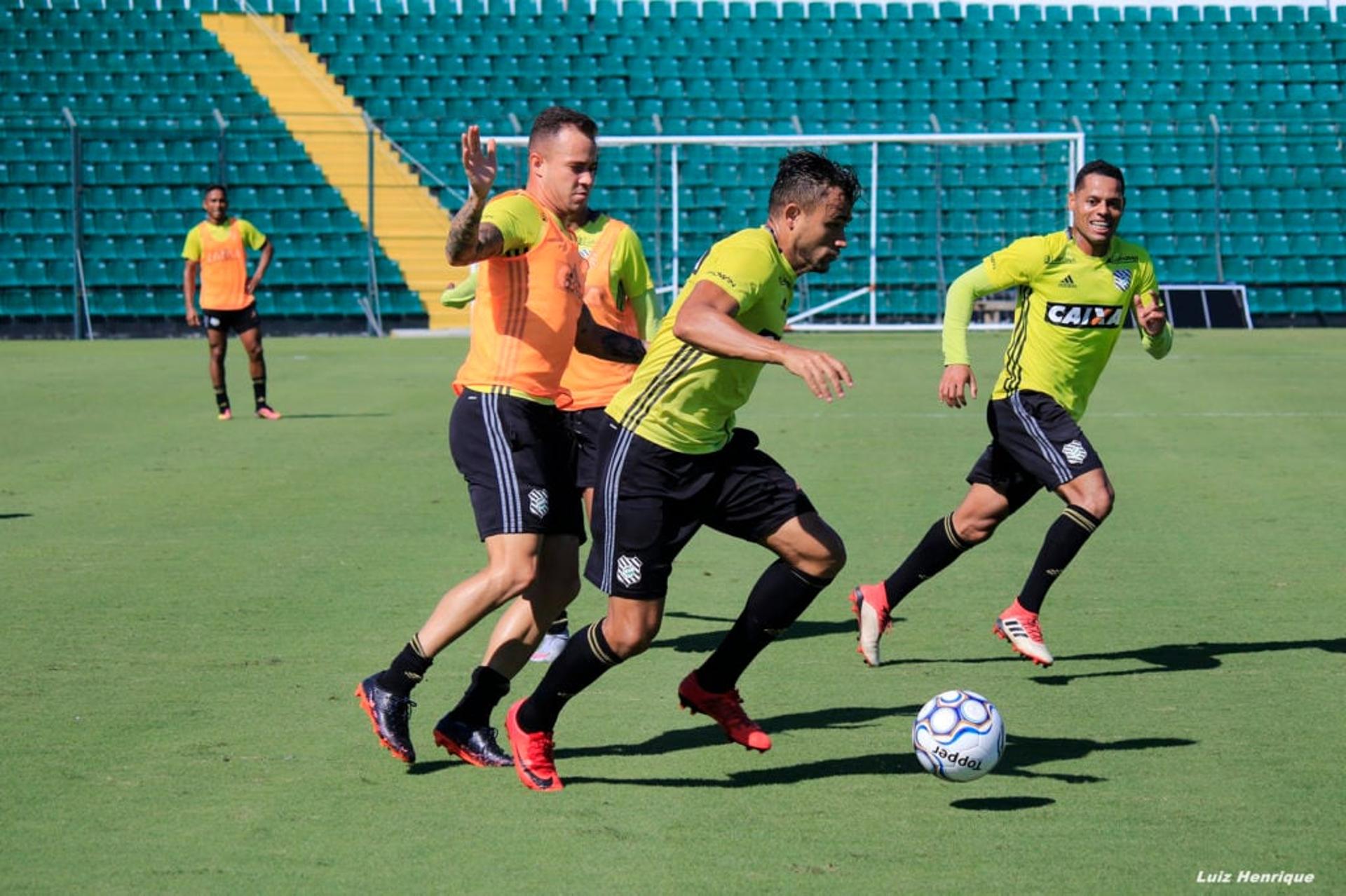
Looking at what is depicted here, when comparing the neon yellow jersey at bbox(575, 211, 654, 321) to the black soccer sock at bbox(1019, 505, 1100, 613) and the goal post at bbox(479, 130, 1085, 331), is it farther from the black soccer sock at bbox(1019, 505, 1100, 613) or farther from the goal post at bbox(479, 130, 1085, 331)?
the goal post at bbox(479, 130, 1085, 331)

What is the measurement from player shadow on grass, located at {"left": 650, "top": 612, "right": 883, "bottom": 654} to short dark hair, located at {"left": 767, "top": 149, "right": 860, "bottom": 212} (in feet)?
7.86

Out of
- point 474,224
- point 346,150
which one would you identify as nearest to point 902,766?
point 474,224

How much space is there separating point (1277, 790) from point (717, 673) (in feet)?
5.74

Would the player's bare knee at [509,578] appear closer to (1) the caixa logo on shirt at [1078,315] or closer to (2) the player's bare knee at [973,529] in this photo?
(2) the player's bare knee at [973,529]

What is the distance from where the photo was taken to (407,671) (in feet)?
18.3

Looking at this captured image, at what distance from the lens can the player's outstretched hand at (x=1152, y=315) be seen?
24.6 ft

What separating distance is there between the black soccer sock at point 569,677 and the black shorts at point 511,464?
1.37 feet

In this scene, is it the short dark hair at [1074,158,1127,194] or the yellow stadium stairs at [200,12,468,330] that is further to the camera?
the yellow stadium stairs at [200,12,468,330]

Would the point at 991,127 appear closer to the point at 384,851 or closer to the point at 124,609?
the point at 124,609

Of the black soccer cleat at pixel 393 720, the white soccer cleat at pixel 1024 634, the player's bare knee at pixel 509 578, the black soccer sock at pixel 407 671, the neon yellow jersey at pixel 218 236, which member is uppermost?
the neon yellow jersey at pixel 218 236

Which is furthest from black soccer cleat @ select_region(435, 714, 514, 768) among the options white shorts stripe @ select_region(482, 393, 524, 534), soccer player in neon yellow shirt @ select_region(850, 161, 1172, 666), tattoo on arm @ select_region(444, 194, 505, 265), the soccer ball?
soccer player in neon yellow shirt @ select_region(850, 161, 1172, 666)

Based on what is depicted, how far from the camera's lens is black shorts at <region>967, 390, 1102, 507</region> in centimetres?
740

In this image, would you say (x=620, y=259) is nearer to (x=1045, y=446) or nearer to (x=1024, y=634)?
(x=1045, y=446)

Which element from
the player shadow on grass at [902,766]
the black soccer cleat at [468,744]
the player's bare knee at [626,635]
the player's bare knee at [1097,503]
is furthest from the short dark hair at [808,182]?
→ the player's bare knee at [1097,503]
